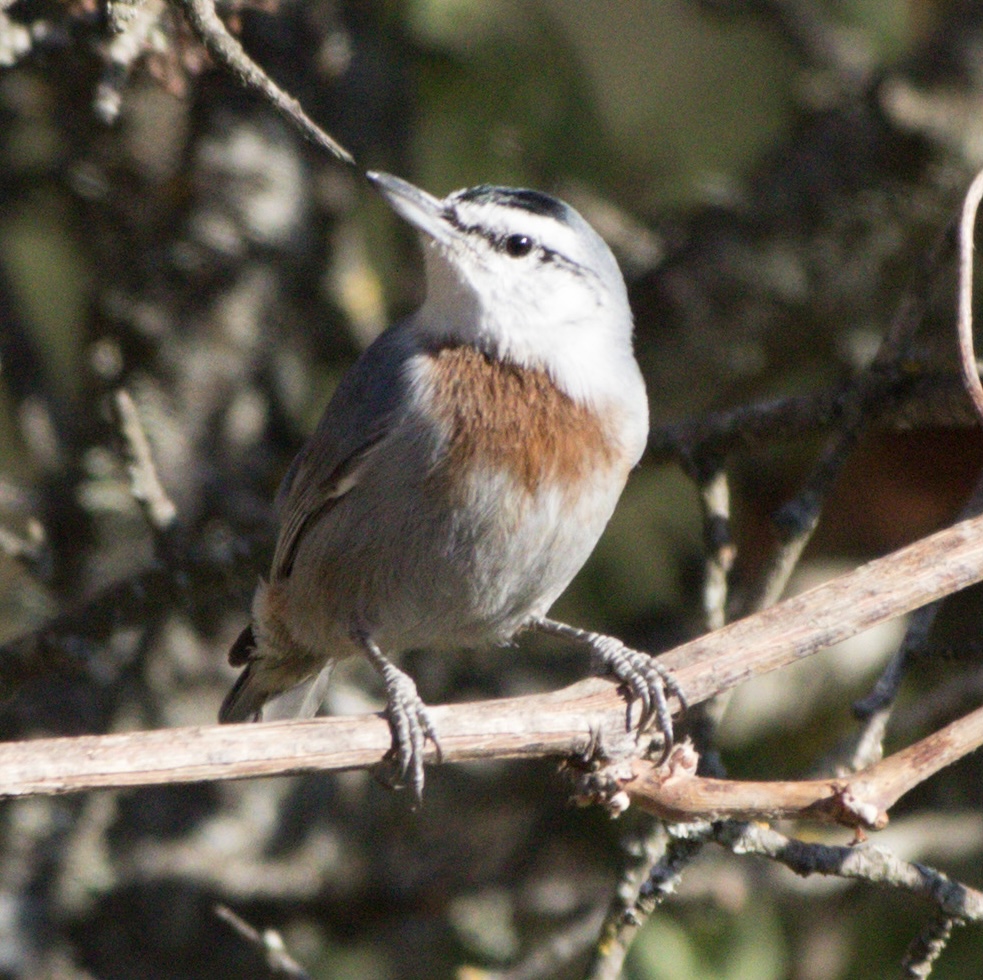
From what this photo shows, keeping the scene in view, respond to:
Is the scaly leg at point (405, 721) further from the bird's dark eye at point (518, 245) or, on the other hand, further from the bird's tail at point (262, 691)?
the bird's dark eye at point (518, 245)

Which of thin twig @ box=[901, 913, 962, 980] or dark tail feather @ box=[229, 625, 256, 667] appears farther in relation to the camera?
dark tail feather @ box=[229, 625, 256, 667]

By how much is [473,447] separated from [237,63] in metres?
1.11

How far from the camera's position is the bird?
10.3 ft

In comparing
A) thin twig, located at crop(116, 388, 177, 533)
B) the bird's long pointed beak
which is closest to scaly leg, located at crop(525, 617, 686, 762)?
the bird's long pointed beak

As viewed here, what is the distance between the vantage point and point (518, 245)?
3.33 m

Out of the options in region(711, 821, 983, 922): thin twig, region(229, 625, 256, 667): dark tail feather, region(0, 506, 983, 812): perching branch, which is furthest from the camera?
region(229, 625, 256, 667): dark tail feather

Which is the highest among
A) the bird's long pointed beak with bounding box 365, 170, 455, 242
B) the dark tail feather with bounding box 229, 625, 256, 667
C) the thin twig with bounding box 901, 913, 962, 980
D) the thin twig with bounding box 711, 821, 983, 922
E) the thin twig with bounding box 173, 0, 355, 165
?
the bird's long pointed beak with bounding box 365, 170, 455, 242

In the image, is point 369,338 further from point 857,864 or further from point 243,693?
point 857,864

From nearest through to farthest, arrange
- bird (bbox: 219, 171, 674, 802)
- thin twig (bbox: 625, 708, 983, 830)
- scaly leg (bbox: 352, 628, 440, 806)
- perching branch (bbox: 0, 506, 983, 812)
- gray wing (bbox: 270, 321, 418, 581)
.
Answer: perching branch (bbox: 0, 506, 983, 812) < thin twig (bbox: 625, 708, 983, 830) < scaly leg (bbox: 352, 628, 440, 806) < bird (bbox: 219, 171, 674, 802) < gray wing (bbox: 270, 321, 418, 581)

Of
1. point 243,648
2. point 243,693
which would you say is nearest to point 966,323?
point 243,648

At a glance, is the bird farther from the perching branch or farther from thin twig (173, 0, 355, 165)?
thin twig (173, 0, 355, 165)

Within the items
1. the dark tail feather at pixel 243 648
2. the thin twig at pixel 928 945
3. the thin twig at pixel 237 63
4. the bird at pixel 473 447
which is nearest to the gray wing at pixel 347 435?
the bird at pixel 473 447

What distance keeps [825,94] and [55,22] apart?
2.71 meters

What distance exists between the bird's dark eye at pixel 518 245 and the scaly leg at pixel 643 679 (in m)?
0.88
